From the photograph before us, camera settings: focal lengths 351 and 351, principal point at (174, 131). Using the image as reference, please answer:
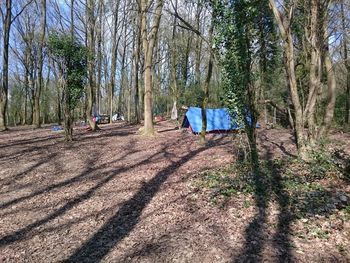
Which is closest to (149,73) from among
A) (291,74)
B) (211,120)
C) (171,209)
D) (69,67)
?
(69,67)

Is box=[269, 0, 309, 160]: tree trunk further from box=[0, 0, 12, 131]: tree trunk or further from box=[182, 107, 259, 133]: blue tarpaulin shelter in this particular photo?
box=[0, 0, 12, 131]: tree trunk

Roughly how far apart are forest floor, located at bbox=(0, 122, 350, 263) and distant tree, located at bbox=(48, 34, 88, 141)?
3.00 metres

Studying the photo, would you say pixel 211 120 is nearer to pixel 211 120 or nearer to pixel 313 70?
pixel 211 120

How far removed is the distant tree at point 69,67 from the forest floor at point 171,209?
9.85ft

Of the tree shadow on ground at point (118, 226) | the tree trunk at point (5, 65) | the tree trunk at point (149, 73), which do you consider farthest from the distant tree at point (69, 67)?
the tree trunk at point (5, 65)

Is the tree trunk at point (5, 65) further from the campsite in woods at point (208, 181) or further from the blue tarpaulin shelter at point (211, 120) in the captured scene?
the blue tarpaulin shelter at point (211, 120)

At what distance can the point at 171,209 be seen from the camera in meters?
6.59

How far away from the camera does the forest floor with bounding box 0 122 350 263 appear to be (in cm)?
509

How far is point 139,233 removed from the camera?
569 cm

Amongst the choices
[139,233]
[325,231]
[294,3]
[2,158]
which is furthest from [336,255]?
[2,158]

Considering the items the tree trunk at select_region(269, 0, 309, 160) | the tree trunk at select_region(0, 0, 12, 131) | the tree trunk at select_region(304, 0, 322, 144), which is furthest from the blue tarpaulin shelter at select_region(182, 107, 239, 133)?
the tree trunk at select_region(0, 0, 12, 131)

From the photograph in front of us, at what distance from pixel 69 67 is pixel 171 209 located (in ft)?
27.3

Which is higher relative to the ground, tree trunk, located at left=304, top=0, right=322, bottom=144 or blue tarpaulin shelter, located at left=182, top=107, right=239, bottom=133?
tree trunk, located at left=304, top=0, right=322, bottom=144

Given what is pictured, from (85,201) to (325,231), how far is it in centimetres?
451
